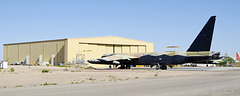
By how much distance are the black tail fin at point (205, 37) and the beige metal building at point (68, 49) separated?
3599cm

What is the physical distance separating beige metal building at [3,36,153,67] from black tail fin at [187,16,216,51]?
3599 centimetres

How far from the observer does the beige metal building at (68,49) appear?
241 ft

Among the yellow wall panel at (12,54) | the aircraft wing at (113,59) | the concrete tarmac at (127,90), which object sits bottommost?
the concrete tarmac at (127,90)

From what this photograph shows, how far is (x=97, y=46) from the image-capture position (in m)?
79.2

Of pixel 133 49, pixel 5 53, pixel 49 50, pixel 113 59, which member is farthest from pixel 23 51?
pixel 113 59

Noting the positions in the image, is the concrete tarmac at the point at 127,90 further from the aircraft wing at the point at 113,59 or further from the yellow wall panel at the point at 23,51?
the yellow wall panel at the point at 23,51

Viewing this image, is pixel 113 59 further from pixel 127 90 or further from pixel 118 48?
pixel 127 90

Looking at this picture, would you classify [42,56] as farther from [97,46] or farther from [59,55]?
[97,46]

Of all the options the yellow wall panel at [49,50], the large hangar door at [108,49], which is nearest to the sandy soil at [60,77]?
the yellow wall panel at [49,50]

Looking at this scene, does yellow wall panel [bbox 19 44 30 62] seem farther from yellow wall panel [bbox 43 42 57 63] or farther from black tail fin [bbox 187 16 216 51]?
black tail fin [bbox 187 16 216 51]

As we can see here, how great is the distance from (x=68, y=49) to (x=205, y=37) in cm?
4038

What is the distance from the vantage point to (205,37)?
1672 inches

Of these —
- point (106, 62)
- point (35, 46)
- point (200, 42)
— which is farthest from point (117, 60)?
point (35, 46)

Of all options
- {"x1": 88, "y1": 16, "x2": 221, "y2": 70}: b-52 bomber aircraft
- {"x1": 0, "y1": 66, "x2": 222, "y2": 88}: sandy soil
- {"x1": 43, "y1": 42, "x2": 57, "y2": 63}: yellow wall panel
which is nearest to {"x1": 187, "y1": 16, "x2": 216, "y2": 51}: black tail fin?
{"x1": 88, "y1": 16, "x2": 221, "y2": 70}: b-52 bomber aircraft
